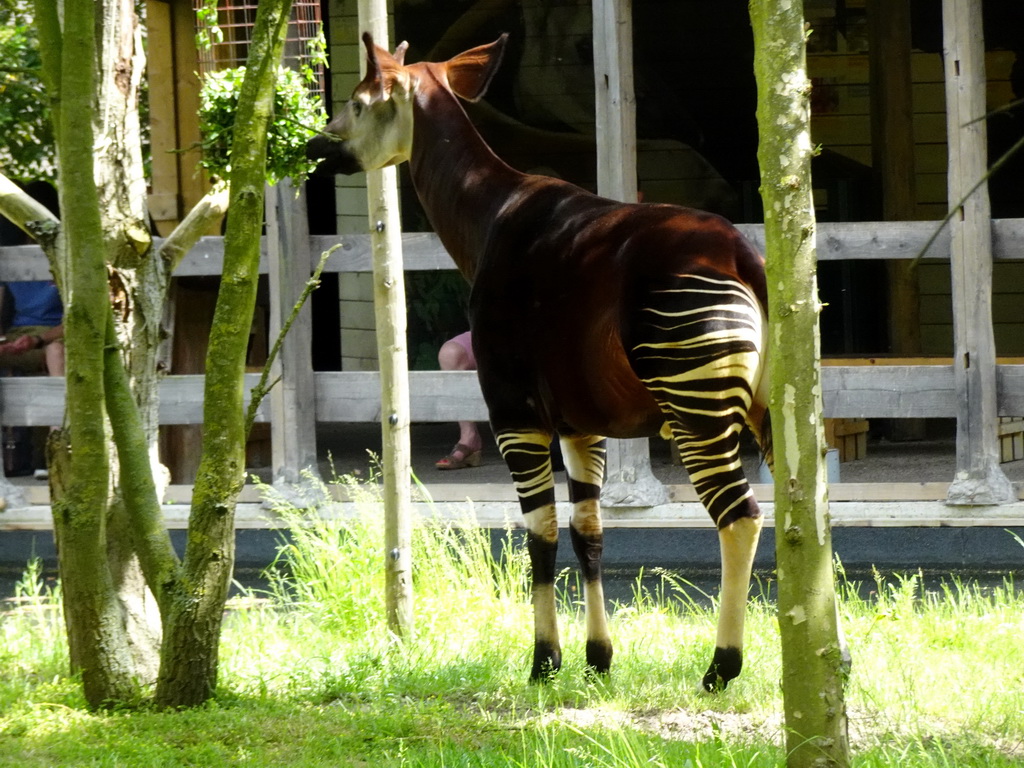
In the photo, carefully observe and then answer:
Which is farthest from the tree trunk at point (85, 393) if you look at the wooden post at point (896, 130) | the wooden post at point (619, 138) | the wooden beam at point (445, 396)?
the wooden post at point (896, 130)

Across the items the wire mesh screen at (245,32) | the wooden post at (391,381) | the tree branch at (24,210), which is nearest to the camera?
the tree branch at (24,210)

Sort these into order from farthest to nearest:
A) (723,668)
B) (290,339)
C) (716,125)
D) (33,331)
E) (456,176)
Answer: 1. (716,125)
2. (33,331)
3. (290,339)
4. (456,176)
5. (723,668)

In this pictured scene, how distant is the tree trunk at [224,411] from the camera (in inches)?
168

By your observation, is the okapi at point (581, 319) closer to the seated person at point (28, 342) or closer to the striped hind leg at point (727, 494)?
Answer: the striped hind leg at point (727, 494)

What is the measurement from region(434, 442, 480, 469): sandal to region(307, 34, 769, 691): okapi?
4835 millimetres

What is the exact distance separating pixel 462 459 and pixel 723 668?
5.56 meters

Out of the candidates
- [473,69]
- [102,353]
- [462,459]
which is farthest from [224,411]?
[462,459]

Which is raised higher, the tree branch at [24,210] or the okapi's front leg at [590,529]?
the tree branch at [24,210]

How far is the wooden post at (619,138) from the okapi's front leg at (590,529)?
2.70 meters

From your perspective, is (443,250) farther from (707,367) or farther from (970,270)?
(707,367)

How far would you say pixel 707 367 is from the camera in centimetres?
415

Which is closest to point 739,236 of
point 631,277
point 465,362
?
point 631,277

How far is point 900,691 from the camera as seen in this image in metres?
4.38

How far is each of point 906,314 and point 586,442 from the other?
6031mm
